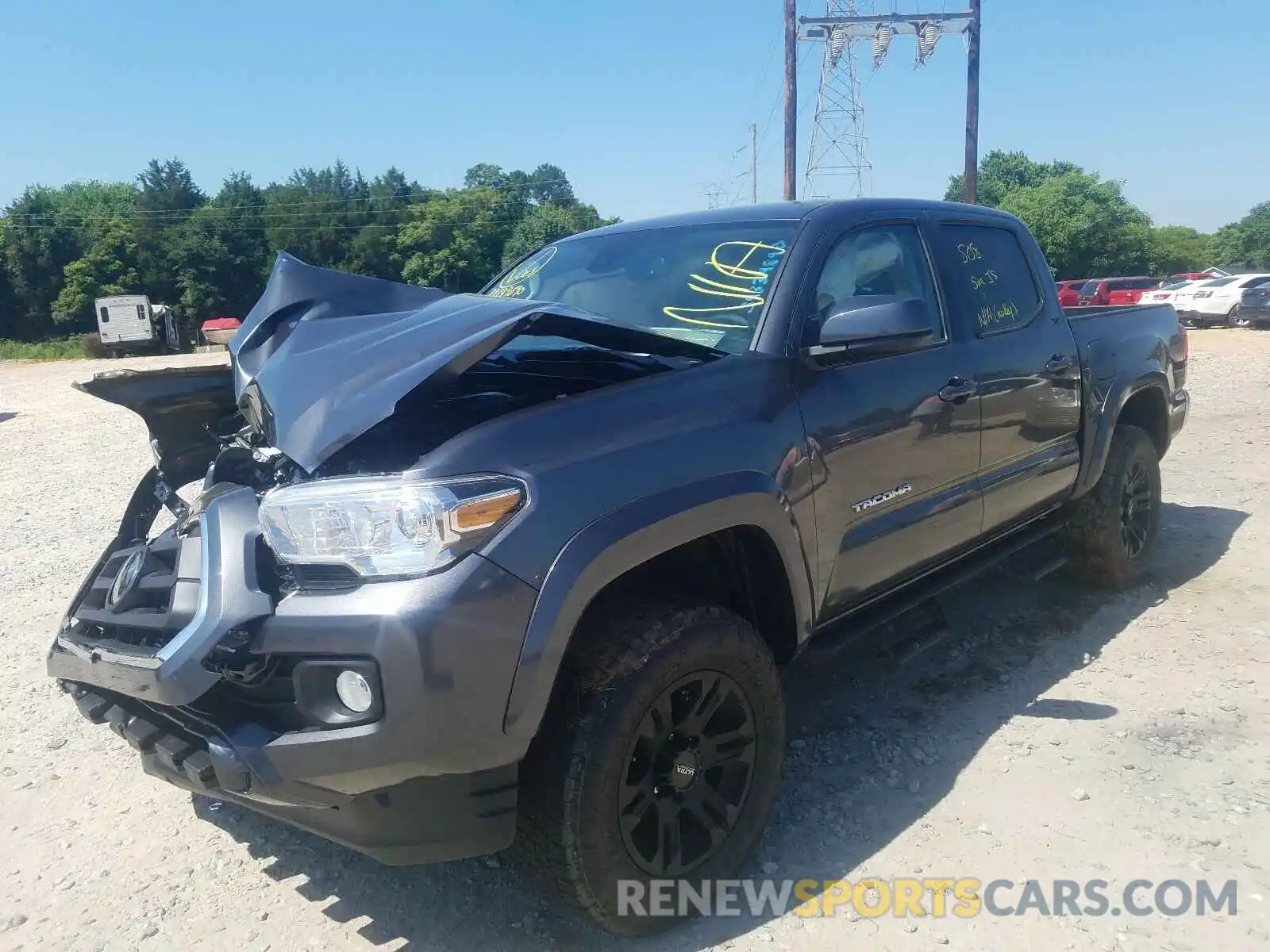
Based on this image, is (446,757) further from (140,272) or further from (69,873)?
(140,272)

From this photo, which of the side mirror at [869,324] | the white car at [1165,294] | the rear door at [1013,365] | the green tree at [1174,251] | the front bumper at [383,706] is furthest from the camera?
the green tree at [1174,251]

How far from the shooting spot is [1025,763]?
11.1 feet

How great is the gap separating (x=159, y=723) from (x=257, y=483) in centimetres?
69

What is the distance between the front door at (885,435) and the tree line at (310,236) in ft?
138

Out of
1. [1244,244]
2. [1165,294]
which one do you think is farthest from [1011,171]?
[1165,294]

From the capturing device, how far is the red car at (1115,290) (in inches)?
1164

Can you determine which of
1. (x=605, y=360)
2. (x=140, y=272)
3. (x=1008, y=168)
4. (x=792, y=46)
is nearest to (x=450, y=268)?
(x=140, y=272)

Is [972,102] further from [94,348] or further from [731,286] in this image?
[94,348]

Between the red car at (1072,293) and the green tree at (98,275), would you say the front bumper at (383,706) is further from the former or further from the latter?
the green tree at (98,275)

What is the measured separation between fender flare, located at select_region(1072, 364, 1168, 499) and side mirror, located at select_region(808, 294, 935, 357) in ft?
6.52

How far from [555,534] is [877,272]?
196 centimetres

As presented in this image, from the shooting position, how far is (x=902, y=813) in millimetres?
3133

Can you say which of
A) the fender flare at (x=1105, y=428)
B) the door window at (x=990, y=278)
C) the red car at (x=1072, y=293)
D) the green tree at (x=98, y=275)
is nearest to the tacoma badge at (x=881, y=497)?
the door window at (x=990, y=278)

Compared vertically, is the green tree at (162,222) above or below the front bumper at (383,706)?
above
